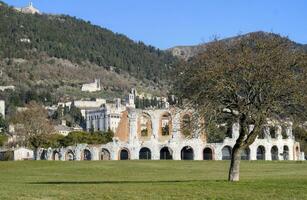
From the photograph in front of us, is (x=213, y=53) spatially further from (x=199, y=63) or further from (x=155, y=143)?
(x=155, y=143)

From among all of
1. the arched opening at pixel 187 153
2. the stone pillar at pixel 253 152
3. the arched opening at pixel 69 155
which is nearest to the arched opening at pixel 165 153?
the arched opening at pixel 187 153

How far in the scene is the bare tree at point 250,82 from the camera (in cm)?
2631

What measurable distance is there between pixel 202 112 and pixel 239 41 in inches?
145

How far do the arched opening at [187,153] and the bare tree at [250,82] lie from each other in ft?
224

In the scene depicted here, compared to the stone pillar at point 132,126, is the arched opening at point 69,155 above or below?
below

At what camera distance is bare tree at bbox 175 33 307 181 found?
26.3 meters

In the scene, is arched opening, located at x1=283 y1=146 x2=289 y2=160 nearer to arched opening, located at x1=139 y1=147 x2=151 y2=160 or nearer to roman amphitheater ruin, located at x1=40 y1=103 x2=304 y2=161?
roman amphitheater ruin, located at x1=40 y1=103 x2=304 y2=161

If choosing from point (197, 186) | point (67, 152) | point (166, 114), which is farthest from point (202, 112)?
point (67, 152)

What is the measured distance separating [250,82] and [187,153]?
71.2 meters

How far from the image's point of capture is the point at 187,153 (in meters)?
97.2

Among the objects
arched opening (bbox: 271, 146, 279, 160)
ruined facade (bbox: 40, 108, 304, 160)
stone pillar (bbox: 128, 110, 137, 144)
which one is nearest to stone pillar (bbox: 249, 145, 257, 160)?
ruined facade (bbox: 40, 108, 304, 160)

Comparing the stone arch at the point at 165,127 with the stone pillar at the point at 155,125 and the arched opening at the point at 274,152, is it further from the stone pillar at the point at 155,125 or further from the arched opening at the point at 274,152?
the arched opening at the point at 274,152

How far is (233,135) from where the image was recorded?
9538 centimetres

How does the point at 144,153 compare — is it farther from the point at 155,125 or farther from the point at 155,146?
the point at 155,125
